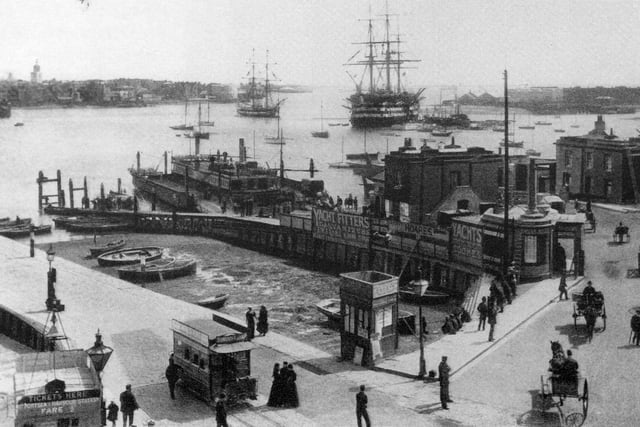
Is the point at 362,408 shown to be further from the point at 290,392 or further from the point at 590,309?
the point at 590,309

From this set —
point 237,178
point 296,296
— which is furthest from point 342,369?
point 237,178

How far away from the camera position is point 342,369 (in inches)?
1119

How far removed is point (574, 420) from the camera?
2086cm

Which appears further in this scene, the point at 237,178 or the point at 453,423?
the point at 237,178

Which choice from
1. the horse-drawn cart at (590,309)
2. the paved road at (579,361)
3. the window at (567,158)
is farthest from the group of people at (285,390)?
the window at (567,158)

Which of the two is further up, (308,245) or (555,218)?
(555,218)

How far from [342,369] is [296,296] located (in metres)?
21.7

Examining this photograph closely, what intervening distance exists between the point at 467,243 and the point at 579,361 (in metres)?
18.5

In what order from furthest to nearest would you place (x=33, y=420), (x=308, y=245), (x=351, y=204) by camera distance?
(x=351, y=204), (x=308, y=245), (x=33, y=420)

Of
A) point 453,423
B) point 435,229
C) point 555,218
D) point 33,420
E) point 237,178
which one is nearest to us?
point 33,420

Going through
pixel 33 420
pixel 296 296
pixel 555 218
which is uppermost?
pixel 555 218

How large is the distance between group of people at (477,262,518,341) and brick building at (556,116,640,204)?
2666 cm

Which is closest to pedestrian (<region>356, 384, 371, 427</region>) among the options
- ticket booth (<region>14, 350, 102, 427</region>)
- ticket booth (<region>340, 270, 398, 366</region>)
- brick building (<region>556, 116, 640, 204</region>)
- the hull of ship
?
ticket booth (<region>14, 350, 102, 427</region>)

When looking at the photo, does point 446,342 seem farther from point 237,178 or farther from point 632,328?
point 237,178
